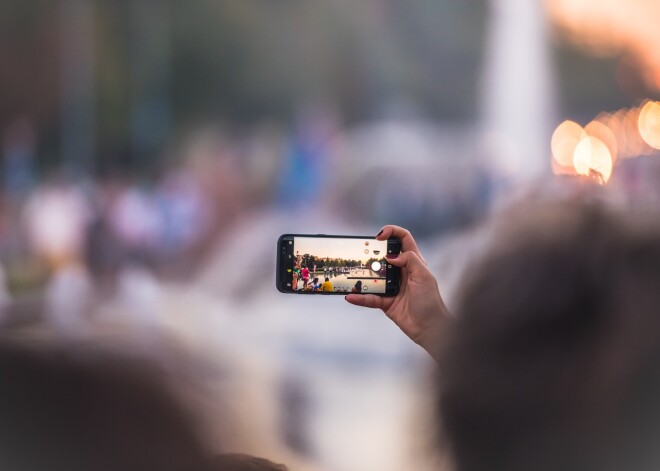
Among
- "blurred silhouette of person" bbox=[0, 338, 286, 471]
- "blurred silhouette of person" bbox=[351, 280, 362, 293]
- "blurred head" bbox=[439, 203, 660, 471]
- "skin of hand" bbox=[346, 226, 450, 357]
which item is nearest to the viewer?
"blurred head" bbox=[439, 203, 660, 471]

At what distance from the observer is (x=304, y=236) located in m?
0.85

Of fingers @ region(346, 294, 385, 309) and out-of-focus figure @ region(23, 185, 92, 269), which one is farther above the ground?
out-of-focus figure @ region(23, 185, 92, 269)

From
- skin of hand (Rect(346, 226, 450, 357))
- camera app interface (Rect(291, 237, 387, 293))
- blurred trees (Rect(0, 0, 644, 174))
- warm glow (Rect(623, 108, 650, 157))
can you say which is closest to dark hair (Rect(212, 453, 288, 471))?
skin of hand (Rect(346, 226, 450, 357))

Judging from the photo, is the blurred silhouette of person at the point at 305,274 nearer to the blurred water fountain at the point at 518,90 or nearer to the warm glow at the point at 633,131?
the blurred water fountain at the point at 518,90

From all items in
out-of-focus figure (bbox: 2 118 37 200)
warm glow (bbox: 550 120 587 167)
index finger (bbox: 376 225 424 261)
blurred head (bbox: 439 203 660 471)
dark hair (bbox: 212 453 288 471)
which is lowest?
dark hair (bbox: 212 453 288 471)

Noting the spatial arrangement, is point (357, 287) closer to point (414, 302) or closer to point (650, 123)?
point (414, 302)

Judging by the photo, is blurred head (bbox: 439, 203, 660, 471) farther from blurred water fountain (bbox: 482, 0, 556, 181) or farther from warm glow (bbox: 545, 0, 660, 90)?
warm glow (bbox: 545, 0, 660, 90)

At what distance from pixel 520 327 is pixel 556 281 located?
0.04m

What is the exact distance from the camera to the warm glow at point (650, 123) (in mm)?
2008

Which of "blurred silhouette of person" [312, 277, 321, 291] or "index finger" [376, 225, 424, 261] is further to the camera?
"blurred silhouette of person" [312, 277, 321, 291]

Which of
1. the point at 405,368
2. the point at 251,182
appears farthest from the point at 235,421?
the point at 251,182

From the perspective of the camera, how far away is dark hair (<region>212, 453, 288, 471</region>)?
0.57m

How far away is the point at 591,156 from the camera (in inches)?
78.9

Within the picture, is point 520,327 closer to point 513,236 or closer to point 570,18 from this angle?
point 513,236
